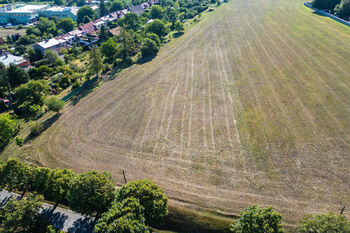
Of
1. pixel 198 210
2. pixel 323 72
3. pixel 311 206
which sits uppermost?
pixel 323 72

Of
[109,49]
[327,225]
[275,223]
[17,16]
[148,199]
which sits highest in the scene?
[327,225]

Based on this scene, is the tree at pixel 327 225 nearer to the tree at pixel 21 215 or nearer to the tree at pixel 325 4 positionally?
the tree at pixel 21 215

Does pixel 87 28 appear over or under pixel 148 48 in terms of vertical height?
under

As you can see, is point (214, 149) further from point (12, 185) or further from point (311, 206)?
point (12, 185)

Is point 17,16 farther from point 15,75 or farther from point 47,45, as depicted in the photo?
point 15,75

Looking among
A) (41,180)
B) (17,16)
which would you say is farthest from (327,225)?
(17,16)

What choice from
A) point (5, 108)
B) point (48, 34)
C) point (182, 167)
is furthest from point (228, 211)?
point (48, 34)

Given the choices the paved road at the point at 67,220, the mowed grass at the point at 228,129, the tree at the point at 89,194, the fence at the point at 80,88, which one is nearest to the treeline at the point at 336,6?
the mowed grass at the point at 228,129
